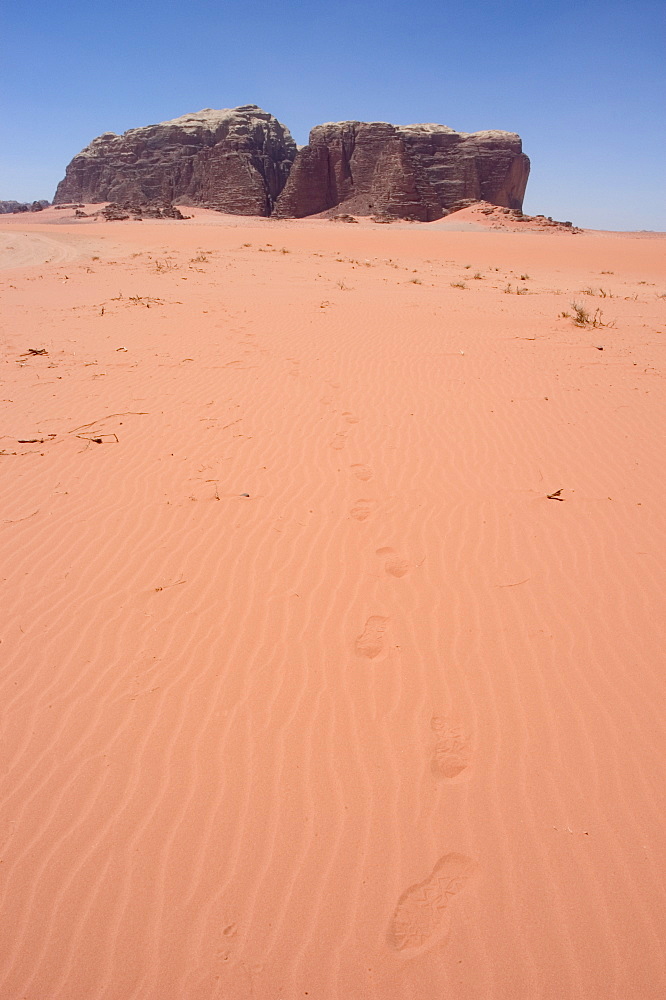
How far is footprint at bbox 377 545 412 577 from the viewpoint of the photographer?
3734 mm

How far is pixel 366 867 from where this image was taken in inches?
84.3

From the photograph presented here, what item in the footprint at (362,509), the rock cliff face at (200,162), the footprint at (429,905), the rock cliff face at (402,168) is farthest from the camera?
the rock cliff face at (200,162)

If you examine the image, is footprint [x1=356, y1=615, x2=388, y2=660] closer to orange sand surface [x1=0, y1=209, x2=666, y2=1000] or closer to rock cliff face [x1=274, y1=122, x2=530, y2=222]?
orange sand surface [x1=0, y1=209, x2=666, y2=1000]

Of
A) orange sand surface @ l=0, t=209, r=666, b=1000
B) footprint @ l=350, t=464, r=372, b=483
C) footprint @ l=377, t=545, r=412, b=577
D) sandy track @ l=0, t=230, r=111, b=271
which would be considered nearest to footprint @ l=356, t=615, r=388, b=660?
orange sand surface @ l=0, t=209, r=666, b=1000

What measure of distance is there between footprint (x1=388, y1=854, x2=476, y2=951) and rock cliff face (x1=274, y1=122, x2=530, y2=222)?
193ft

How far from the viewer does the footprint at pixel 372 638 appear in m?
3.12

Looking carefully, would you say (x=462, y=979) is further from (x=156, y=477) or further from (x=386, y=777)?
(x=156, y=477)

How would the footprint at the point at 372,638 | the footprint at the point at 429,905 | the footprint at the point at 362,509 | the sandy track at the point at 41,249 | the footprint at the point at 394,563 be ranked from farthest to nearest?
the sandy track at the point at 41,249 < the footprint at the point at 362,509 < the footprint at the point at 394,563 < the footprint at the point at 372,638 < the footprint at the point at 429,905

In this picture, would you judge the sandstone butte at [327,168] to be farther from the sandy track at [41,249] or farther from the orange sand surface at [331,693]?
the orange sand surface at [331,693]

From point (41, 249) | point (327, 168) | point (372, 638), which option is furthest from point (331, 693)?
point (327, 168)

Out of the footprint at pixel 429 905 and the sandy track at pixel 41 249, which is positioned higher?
the sandy track at pixel 41 249

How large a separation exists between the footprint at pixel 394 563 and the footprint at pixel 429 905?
183 centimetres

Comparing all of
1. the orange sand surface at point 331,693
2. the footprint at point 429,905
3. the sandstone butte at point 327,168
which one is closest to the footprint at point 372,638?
the orange sand surface at point 331,693

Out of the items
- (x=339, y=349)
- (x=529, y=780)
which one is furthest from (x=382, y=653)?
(x=339, y=349)
